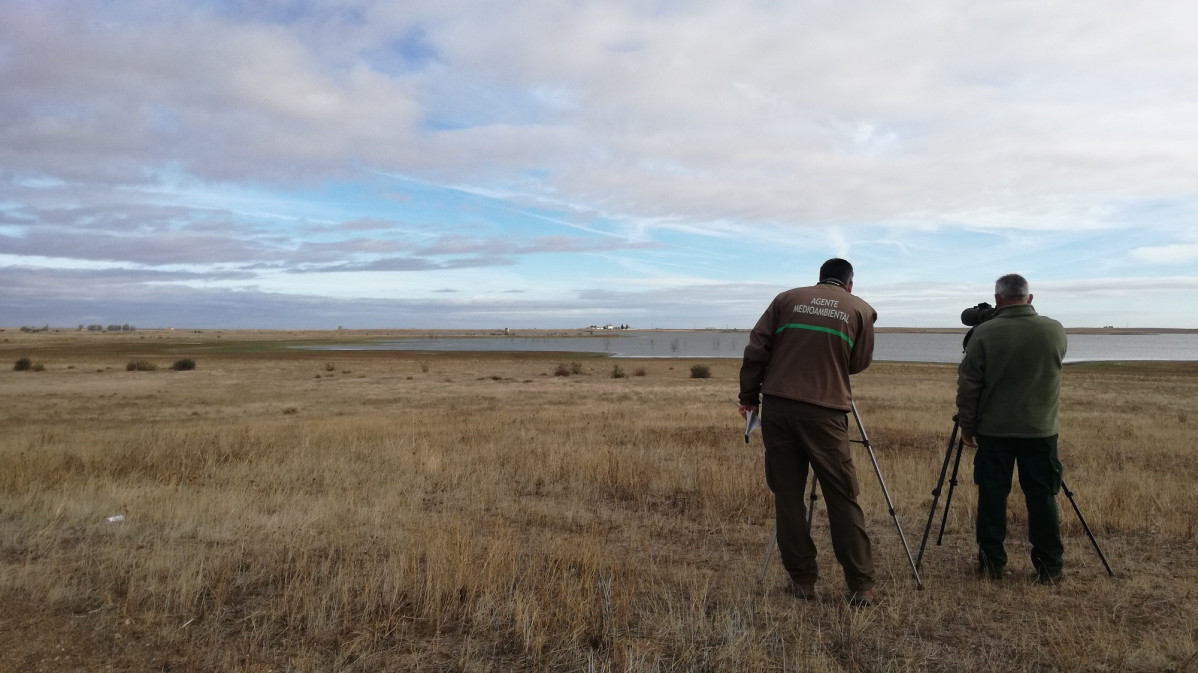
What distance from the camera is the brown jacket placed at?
439 centimetres

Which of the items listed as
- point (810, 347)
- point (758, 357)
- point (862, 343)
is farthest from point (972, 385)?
point (758, 357)

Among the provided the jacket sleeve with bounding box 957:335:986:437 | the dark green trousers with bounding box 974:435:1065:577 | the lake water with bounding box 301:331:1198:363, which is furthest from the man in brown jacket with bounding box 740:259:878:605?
the lake water with bounding box 301:331:1198:363

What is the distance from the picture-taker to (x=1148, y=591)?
453 centimetres

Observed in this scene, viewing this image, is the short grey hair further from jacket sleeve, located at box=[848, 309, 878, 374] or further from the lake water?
the lake water

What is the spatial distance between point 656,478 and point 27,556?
5.92 meters

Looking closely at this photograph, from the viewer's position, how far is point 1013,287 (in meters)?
5.01

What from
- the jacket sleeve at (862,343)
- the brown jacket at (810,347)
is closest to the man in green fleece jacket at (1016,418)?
the jacket sleeve at (862,343)

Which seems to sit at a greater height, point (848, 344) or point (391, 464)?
point (848, 344)

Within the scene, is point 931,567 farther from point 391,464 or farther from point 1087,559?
point 391,464

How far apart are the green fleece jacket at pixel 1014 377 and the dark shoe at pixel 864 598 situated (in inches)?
58.2

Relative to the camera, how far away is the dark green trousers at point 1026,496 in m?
4.80

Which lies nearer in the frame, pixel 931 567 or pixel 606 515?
pixel 931 567

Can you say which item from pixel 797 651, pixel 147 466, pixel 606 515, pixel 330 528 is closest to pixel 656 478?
pixel 606 515

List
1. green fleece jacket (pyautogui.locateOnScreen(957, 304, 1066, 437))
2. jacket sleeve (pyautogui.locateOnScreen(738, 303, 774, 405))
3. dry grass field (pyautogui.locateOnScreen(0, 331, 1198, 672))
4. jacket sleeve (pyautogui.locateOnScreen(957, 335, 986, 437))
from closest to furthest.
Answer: dry grass field (pyautogui.locateOnScreen(0, 331, 1198, 672)), jacket sleeve (pyautogui.locateOnScreen(738, 303, 774, 405)), green fleece jacket (pyautogui.locateOnScreen(957, 304, 1066, 437)), jacket sleeve (pyautogui.locateOnScreen(957, 335, 986, 437))
